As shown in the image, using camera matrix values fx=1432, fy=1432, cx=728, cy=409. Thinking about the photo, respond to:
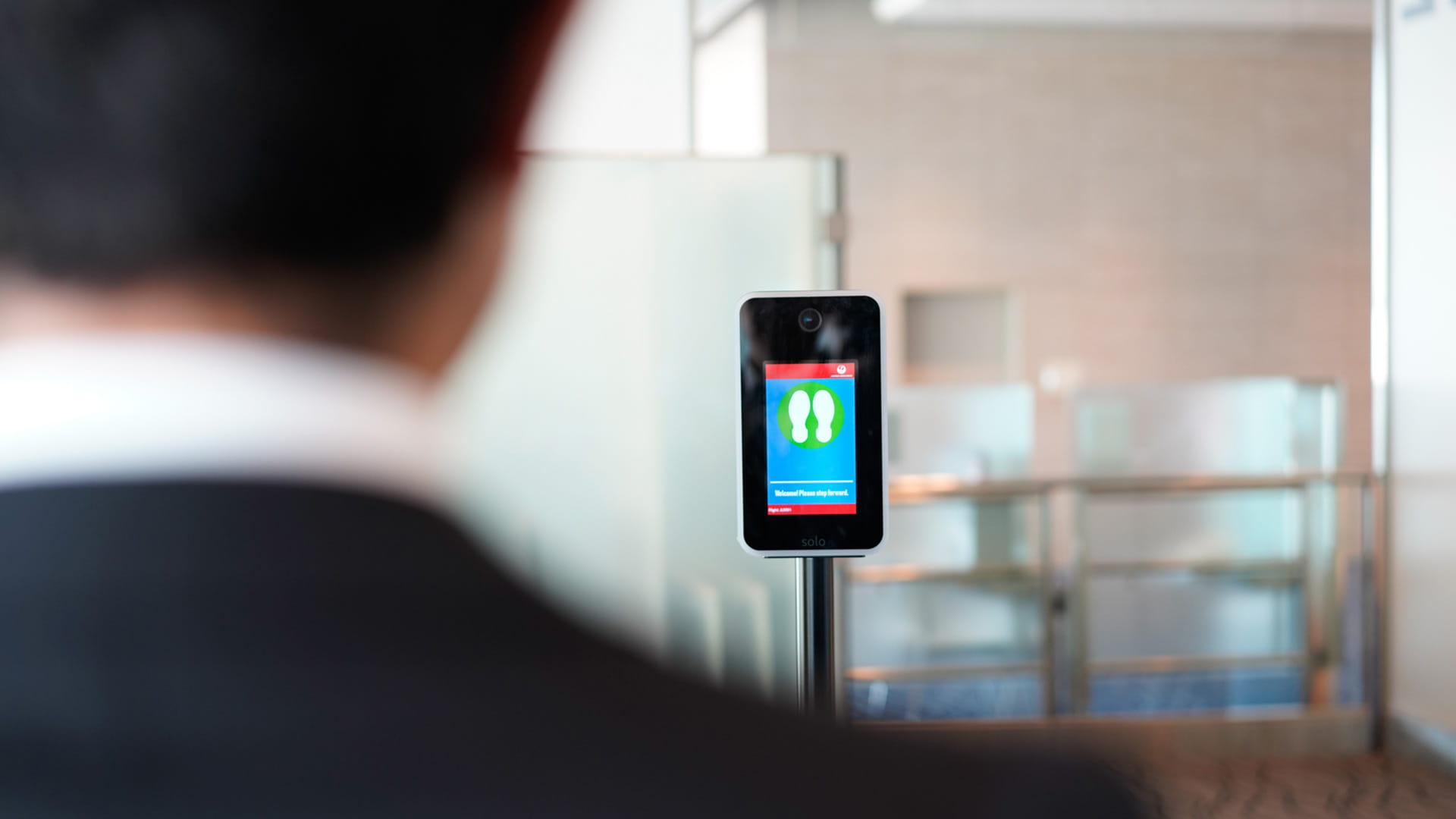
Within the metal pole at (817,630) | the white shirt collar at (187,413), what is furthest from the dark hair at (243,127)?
the metal pole at (817,630)

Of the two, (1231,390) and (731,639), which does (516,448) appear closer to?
(731,639)

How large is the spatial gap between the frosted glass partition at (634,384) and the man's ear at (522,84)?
0.08 m

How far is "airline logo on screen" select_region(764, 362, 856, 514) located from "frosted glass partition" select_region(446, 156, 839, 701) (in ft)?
4.17

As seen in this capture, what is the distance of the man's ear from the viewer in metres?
3.10

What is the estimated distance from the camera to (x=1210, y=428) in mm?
5855

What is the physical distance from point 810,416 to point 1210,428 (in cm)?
442

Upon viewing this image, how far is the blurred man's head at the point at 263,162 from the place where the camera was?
9.71ft

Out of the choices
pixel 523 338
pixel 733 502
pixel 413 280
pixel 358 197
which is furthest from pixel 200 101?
pixel 733 502

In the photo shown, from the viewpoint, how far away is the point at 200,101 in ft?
9.89

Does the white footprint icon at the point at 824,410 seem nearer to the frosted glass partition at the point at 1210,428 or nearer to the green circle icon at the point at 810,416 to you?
the green circle icon at the point at 810,416

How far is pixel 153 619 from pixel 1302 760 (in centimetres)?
345

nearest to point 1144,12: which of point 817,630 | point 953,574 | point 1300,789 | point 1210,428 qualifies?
point 1210,428

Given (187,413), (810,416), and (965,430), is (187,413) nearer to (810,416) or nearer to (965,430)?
(810,416)

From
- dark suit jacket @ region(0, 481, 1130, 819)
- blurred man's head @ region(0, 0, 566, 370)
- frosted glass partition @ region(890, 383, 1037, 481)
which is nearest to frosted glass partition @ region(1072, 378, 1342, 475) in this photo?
frosted glass partition @ region(890, 383, 1037, 481)
